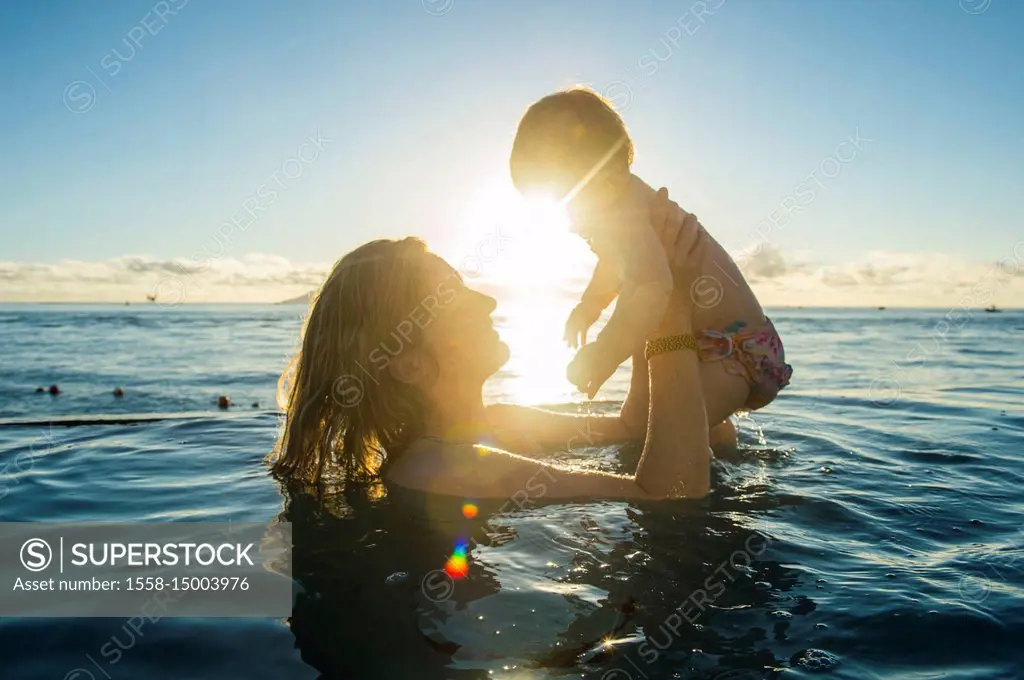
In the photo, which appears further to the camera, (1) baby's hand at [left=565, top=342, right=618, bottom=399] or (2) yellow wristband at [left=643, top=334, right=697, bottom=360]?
(2) yellow wristband at [left=643, top=334, right=697, bottom=360]

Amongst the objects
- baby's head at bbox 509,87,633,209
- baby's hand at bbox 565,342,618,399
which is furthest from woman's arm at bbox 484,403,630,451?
baby's hand at bbox 565,342,618,399

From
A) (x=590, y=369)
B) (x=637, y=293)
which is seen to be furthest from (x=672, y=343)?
(x=590, y=369)

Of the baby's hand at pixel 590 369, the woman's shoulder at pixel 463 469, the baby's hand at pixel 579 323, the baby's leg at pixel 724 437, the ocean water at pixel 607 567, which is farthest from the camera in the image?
the baby's leg at pixel 724 437

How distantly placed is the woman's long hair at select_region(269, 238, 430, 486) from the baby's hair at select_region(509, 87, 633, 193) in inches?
33.1

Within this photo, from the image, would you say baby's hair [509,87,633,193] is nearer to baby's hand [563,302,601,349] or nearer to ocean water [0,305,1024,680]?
baby's hand [563,302,601,349]

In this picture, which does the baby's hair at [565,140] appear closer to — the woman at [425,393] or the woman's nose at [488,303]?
the woman at [425,393]

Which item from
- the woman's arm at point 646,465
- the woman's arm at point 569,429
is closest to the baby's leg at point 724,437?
the woman's arm at point 569,429

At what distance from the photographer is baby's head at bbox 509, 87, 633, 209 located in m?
3.84

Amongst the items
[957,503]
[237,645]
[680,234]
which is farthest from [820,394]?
[237,645]

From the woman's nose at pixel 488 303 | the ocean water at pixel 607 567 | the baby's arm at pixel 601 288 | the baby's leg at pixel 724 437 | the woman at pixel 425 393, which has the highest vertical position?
the baby's arm at pixel 601 288

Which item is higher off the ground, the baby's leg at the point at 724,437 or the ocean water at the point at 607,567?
the baby's leg at the point at 724,437

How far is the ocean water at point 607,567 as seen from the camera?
2.30m

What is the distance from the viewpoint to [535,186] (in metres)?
3.99

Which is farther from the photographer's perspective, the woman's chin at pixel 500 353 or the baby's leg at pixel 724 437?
the baby's leg at pixel 724 437
